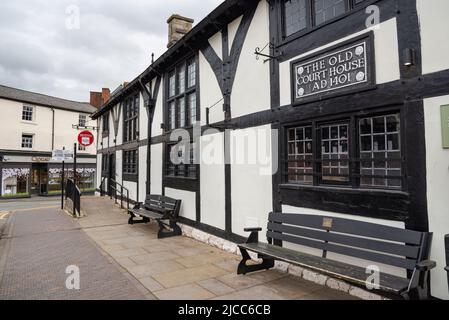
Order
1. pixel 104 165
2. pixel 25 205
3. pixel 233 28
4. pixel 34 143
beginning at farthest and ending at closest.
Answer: pixel 34 143 < pixel 25 205 < pixel 104 165 < pixel 233 28

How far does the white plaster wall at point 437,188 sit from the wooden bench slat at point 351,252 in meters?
0.30

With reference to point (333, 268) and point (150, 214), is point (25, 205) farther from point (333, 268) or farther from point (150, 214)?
point (333, 268)

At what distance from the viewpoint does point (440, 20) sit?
299 cm

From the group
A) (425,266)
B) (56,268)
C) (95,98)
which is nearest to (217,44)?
(56,268)

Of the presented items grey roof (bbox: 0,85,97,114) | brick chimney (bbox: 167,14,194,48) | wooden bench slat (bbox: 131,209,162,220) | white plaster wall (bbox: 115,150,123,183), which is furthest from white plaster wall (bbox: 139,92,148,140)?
grey roof (bbox: 0,85,97,114)

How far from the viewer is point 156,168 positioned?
959 centimetres

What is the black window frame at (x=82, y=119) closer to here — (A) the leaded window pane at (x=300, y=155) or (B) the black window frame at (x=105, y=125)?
(B) the black window frame at (x=105, y=125)

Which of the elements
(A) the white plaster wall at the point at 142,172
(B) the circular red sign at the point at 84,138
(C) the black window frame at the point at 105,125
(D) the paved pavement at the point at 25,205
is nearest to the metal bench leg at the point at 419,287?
(A) the white plaster wall at the point at 142,172

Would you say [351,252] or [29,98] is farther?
[29,98]

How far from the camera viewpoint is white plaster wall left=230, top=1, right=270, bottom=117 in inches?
206

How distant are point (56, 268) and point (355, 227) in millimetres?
4840

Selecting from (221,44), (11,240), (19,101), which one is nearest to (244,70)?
(221,44)
